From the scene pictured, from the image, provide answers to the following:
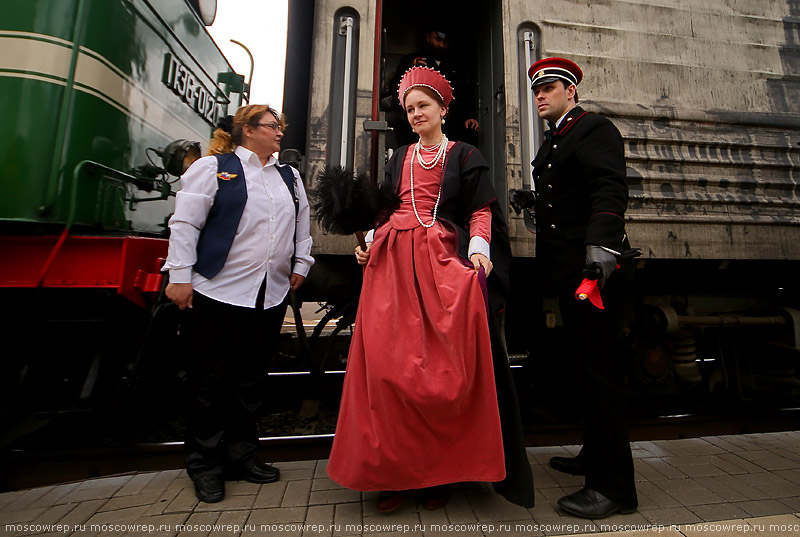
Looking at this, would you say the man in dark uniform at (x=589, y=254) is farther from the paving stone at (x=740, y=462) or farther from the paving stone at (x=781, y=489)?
the paving stone at (x=740, y=462)

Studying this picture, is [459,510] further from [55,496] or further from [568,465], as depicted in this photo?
[55,496]

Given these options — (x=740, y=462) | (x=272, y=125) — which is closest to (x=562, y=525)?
(x=740, y=462)

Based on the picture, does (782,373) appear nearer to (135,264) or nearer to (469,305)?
(469,305)

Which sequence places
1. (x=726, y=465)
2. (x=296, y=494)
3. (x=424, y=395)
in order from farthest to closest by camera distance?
(x=726, y=465) < (x=296, y=494) < (x=424, y=395)

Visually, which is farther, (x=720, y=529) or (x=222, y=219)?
(x=222, y=219)

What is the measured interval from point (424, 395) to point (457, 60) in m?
3.22

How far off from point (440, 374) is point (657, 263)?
225 centimetres

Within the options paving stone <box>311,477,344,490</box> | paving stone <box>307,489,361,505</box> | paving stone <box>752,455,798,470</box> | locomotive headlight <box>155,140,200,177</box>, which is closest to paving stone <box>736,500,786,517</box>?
paving stone <box>752,455,798,470</box>

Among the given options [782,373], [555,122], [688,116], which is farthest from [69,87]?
[782,373]

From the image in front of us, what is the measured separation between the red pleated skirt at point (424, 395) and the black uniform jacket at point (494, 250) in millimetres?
121

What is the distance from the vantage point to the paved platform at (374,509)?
1657 millimetres

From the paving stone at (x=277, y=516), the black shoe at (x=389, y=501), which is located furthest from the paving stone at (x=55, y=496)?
the black shoe at (x=389, y=501)

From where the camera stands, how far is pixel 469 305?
1.69 metres

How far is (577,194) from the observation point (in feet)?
6.38
